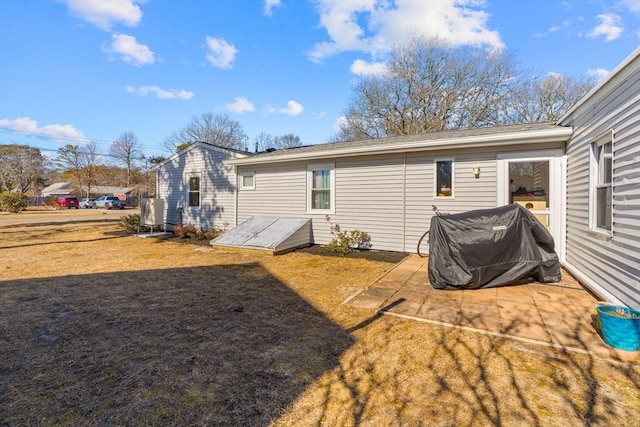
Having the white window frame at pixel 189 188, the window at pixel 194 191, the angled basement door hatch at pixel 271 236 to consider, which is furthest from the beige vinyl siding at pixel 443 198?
the window at pixel 194 191

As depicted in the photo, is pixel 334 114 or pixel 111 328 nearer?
pixel 111 328

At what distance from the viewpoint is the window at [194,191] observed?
1173 cm

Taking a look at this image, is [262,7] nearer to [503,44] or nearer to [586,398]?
[586,398]

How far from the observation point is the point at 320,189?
8.96 meters

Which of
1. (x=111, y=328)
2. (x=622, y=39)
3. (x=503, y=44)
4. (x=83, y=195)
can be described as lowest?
(x=111, y=328)

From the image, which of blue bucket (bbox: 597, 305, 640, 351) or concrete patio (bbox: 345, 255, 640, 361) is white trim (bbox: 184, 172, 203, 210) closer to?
concrete patio (bbox: 345, 255, 640, 361)

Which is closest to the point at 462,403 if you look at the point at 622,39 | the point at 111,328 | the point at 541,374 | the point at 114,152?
the point at 541,374

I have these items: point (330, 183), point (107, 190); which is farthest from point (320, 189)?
point (107, 190)

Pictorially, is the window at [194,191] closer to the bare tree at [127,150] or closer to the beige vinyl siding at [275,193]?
the beige vinyl siding at [275,193]

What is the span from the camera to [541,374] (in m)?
2.45

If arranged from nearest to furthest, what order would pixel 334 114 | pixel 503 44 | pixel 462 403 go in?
pixel 462 403 < pixel 503 44 < pixel 334 114

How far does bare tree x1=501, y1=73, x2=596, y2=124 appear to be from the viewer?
64.3 feet

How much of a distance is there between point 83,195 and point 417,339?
201ft

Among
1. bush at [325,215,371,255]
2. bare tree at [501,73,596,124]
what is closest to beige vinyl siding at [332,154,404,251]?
bush at [325,215,371,255]
